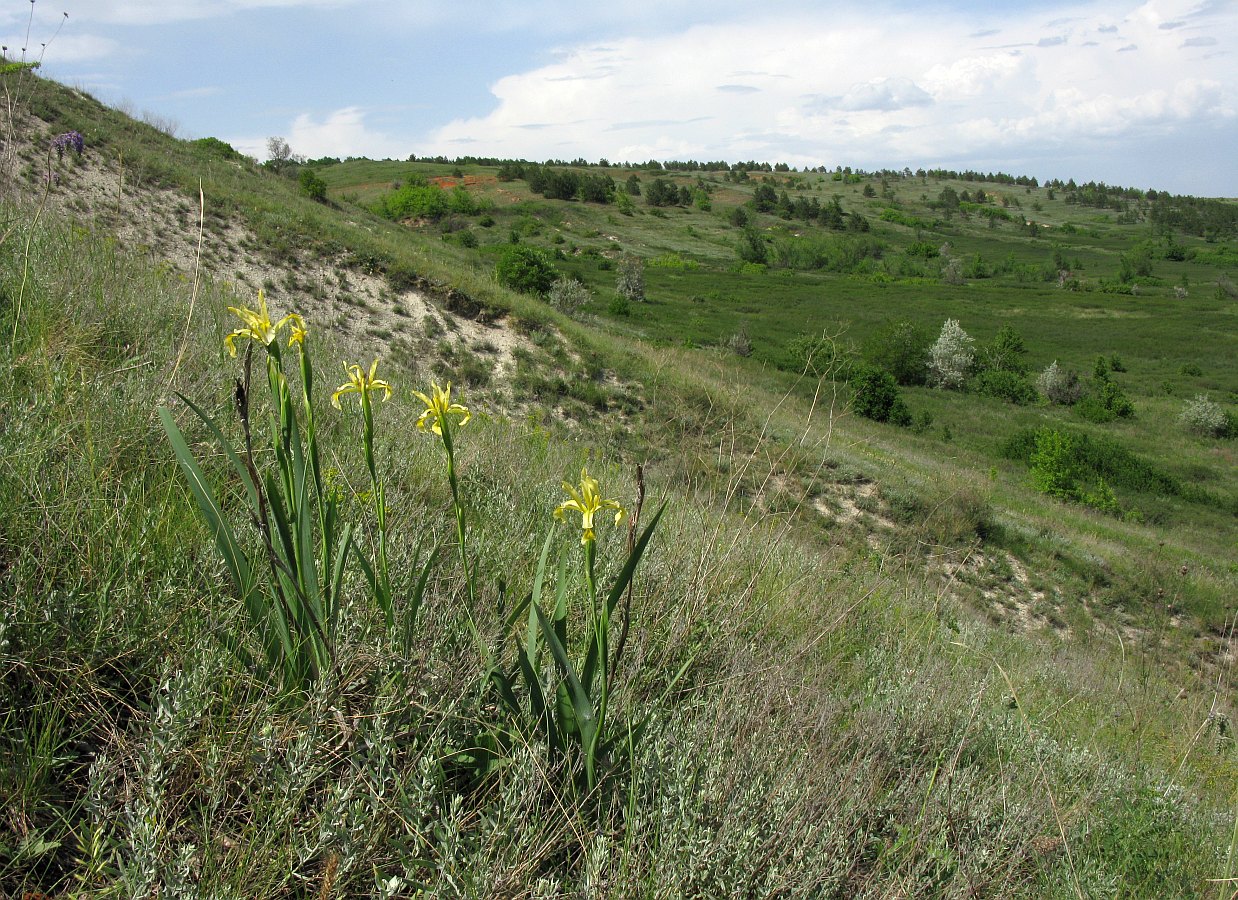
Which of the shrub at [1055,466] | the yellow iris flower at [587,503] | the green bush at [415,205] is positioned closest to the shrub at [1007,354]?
the shrub at [1055,466]

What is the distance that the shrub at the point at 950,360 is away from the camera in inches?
1471

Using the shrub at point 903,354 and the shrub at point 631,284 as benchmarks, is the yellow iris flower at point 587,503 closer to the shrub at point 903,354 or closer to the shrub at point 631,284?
the shrub at point 903,354

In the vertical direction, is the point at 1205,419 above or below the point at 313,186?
below

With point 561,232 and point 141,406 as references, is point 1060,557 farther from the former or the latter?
point 561,232

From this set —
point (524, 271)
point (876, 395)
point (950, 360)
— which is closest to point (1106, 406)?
point (950, 360)

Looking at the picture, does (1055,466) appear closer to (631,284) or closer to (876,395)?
(876,395)

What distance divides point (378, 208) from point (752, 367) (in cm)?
5292

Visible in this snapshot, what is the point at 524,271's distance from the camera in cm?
2055

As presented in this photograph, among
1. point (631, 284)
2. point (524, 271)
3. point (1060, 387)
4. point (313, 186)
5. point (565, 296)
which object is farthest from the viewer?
point (631, 284)

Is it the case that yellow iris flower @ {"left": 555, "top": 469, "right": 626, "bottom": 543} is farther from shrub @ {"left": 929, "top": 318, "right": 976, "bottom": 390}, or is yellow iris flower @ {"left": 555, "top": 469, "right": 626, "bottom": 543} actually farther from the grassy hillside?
shrub @ {"left": 929, "top": 318, "right": 976, "bottom": 390}

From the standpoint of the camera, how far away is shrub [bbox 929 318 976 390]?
123 ft

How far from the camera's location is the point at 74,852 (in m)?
1.25

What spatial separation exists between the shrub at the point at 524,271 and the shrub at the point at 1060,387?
97.8 ft

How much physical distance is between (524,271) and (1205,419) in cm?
3377
